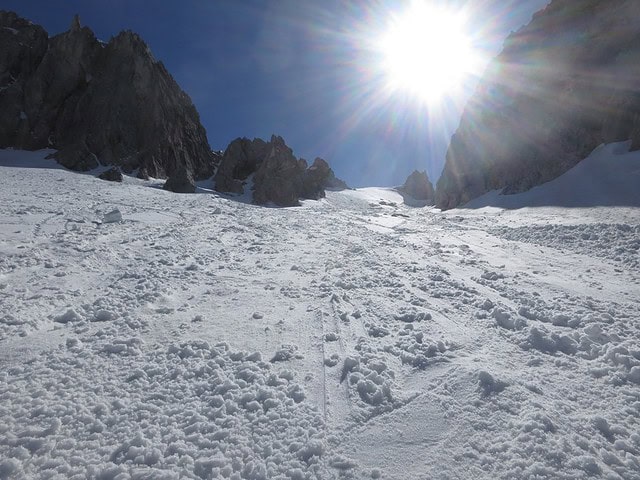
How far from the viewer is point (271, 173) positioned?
46.5 meters

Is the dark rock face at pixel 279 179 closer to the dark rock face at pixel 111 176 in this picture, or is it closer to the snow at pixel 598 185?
the dark rock face at pixel 111 176

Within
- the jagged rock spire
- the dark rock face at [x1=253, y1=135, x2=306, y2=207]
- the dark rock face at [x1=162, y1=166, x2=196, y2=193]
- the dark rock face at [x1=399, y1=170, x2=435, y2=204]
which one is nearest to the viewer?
the dark rock face at [x1=162, y1=166, x2=196, y2=193]

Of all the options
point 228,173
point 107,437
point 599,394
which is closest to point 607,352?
point 599,394

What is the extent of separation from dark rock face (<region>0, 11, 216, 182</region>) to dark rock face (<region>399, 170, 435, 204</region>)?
196 feet

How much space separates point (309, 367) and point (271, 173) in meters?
43.8

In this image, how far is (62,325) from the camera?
548 cm

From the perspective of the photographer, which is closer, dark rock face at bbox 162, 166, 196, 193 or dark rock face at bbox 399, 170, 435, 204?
dark rock face at bbox 162, 166, 196, 193

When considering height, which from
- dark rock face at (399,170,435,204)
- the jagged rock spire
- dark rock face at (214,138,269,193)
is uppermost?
the jagged rock spire

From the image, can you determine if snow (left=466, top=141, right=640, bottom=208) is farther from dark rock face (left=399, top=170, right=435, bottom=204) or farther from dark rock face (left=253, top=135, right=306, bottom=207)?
dark rock face (left=399, top=170, right=435, bottom=204)

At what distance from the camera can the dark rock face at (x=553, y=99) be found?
26922 mm

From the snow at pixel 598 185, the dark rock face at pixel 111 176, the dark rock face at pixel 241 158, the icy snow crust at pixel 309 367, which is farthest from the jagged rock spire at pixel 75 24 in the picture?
the snow at pixel 598 185

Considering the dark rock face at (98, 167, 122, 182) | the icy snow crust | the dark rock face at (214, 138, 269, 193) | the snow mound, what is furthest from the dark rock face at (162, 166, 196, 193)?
the snow mound

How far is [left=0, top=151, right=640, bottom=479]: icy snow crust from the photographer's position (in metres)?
3.24

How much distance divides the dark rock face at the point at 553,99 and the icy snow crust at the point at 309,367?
2440cm
